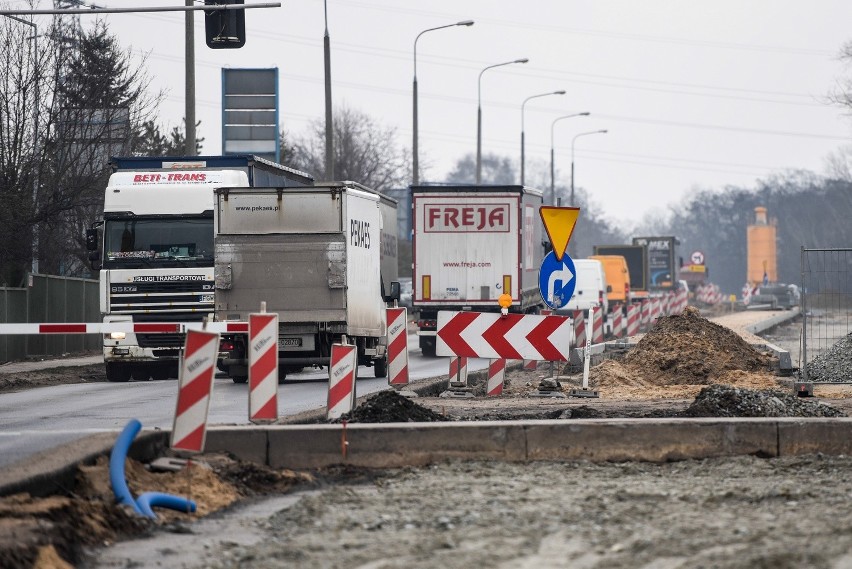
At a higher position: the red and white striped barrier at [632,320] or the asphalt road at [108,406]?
the red and white striped barrier at [632,320]

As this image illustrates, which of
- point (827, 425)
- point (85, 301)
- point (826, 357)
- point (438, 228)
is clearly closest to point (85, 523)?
point (827, 425)

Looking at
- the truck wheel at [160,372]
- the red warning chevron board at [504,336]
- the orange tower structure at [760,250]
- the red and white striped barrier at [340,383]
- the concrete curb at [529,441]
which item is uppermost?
the orange tower structure at [760,250]

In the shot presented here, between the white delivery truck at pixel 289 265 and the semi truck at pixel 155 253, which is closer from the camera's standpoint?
the white delivery truck at pixel 289 265

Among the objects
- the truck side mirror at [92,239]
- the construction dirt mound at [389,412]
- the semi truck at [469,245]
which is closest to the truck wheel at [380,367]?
the truck side mirror at [92,239]

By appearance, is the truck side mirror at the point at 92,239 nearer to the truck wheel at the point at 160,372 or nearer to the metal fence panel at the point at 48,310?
the truck wheel at the point at 160,372

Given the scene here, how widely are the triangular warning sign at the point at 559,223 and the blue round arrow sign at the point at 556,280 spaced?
16.9 inches

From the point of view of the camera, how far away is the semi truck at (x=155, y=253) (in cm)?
2511

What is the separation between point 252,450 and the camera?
1155 centimetres

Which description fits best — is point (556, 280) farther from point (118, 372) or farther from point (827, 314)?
point (118, 372)

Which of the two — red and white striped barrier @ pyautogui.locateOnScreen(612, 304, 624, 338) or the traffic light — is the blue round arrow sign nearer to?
the traffic light

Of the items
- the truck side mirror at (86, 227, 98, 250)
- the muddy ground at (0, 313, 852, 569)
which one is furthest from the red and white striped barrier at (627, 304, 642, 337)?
the muddy ground at (0, 313, 852, 569)

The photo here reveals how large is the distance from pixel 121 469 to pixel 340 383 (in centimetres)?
512

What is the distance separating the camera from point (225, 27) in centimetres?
2259

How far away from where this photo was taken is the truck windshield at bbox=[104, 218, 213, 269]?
990 inches
